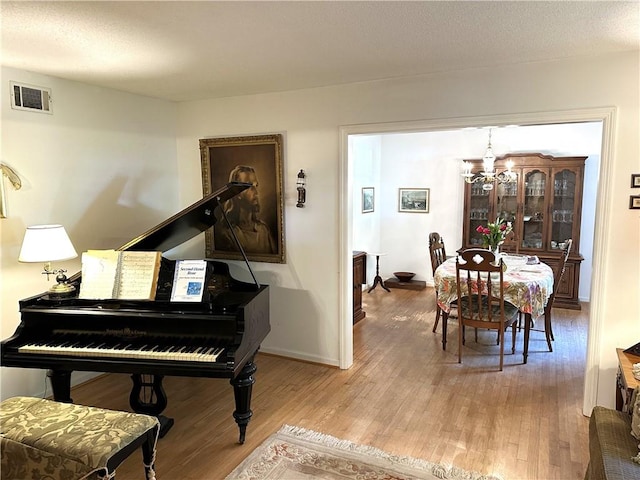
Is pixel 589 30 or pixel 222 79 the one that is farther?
pixel 222 79

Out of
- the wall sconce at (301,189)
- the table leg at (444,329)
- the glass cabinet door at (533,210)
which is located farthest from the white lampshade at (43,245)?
the glass cabinet door at (533,210)

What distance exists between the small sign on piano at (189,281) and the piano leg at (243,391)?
54 centimetres

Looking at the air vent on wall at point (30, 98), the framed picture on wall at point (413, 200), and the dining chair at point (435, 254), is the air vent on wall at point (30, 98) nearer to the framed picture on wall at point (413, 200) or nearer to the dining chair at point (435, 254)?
the dining chair at point (435, 254)

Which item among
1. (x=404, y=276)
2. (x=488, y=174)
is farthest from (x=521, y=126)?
(x=404, y=276)

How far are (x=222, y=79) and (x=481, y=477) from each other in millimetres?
3303

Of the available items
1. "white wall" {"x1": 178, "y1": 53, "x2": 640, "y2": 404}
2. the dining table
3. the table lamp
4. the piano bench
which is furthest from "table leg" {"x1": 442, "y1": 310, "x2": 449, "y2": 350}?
the table lamp

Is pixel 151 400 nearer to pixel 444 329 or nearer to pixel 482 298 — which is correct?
pixel 444 329

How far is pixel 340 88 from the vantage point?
370 cm

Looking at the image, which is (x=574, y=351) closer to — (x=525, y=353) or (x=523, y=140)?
(x=525, y=353)

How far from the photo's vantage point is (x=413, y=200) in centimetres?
729

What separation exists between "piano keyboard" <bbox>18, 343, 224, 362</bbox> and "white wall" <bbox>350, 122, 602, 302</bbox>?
4302mm

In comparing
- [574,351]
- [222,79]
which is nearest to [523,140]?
[574,351]

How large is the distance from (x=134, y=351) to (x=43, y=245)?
39.4 inches

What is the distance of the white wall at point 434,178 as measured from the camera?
240 inches
